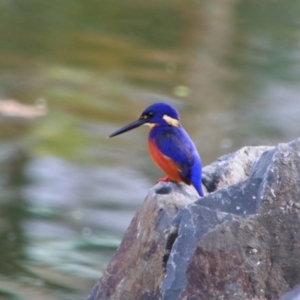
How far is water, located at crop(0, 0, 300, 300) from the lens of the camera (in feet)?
19.2

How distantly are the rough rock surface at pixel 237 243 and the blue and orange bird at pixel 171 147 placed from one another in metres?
0.51

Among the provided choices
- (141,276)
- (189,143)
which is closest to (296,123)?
(189,143)

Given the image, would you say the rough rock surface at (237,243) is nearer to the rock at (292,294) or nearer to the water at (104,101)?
the rock at (292,294)

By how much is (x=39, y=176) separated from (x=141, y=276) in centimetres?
357

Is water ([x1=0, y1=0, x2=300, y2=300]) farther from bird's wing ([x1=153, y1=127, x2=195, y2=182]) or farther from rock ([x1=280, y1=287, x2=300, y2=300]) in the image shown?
rock ([x1=280, y1=287, x2=300, y2=300])

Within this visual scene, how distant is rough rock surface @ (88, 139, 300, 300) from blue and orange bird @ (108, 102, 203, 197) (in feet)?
1.69

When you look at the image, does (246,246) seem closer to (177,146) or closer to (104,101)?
(177,146)

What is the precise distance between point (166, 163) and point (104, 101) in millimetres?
4348

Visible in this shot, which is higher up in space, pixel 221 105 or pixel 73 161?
pixel 221 105

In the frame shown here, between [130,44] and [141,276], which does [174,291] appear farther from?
[130,44]

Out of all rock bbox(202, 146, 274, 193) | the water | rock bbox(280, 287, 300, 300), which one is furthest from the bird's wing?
the water

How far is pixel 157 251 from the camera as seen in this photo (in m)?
3.25

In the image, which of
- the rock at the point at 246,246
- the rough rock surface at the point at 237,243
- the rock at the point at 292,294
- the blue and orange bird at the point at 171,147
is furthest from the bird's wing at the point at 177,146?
the rock at the point at 292,294

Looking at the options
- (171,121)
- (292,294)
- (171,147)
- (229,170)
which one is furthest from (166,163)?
(292,294)
